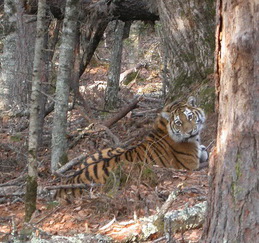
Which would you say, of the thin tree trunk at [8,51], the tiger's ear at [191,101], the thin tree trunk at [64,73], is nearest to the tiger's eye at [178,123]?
the tiger's ear at [191,101]

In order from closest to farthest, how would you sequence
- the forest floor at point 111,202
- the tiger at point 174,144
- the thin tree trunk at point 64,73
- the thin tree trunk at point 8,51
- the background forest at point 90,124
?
the background forest at point 90,124 → the forest floor at point 111,202 → the tiger at point 174,144 → the thin tree trunk at point 64,73 → the thin tree trunk at point 8,51

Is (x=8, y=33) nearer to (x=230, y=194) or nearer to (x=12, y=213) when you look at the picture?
(x=12, y=213)

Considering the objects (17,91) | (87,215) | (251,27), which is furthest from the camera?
(17,91)

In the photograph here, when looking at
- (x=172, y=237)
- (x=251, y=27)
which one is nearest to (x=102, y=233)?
(x=172, y=237)

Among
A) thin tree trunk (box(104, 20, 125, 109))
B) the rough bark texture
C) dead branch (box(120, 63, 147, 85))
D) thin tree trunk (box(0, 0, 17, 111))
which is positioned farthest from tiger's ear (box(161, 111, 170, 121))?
dead branch (box(120, 63, 147, 85))

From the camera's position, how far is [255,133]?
10.6 ft

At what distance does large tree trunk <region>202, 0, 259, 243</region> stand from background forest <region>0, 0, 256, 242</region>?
14 cm

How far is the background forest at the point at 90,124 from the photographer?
5.00 metres

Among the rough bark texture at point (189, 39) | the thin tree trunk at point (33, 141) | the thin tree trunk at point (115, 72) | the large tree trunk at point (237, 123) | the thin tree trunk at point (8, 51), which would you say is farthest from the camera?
the thin tree trunk at point (115, 72)

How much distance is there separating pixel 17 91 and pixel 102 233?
5805 mm

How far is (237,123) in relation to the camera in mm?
3283

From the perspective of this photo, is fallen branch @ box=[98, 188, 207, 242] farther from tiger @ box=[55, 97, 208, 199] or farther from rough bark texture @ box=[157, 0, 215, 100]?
rough bark texture @ box=[157, 0, 215, 100]

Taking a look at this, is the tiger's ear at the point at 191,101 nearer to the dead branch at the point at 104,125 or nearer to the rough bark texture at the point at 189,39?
the rough bark texture at the point at 189,39

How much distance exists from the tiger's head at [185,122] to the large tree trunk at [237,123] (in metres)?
4.05
